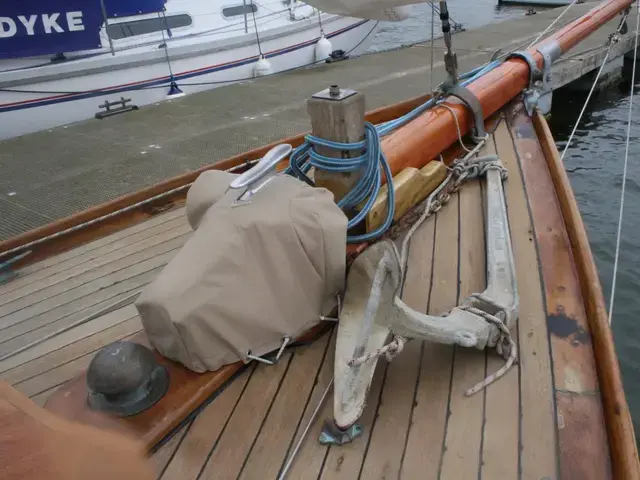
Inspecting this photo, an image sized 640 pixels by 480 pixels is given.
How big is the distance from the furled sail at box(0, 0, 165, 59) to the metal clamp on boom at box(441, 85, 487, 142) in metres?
6.68

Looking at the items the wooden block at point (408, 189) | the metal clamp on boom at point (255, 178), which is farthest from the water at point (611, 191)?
the metal clamp on boom at point (255, 178)

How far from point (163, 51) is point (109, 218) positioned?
6.74 metres

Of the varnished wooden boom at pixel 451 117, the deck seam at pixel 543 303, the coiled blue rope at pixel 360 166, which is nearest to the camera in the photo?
the deck seam at pixel 543 303

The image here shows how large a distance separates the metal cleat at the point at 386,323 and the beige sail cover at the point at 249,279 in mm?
152

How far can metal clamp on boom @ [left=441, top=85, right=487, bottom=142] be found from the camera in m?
4.01

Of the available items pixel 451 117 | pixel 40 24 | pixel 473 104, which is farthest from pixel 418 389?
pixel 40 24

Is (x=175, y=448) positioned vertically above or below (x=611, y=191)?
above

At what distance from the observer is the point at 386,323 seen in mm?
1992

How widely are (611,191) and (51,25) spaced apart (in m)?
8.25

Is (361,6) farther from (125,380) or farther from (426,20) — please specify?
(426,20)

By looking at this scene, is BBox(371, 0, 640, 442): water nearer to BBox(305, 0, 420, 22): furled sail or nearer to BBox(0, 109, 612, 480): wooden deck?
BBox(0, 109, 612, 480): wooden deck

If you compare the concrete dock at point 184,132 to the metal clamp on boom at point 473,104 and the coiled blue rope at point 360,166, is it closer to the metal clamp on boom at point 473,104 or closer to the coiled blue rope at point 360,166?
the metal clamp on boom at point 473,104

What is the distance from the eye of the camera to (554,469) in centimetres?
167

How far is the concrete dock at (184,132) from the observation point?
4828mm
